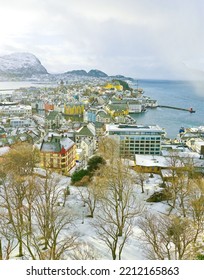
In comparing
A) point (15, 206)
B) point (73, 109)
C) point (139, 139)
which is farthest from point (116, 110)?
point (15, 206)

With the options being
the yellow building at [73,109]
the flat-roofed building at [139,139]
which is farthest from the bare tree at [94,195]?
the yellow building at [73,109]

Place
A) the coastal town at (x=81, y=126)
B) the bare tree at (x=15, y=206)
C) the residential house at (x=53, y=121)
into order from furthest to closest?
the residential house at (x=53, y=121), the coastal town at (x=81, y=126), the bare tree at (x=15, y=206)

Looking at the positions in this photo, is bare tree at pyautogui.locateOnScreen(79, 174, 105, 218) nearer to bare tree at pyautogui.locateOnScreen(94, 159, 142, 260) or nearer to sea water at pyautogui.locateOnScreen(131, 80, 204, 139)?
bare tree at pyautogui.locateOnScreen(94, 159, 142, 260)

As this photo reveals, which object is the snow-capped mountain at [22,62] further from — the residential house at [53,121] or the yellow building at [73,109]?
the yellow building at [73,109]

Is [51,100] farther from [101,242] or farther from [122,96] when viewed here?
[101,242]

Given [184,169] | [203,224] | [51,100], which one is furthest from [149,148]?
[51,100]

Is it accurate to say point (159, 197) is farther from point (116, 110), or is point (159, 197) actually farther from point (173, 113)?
point (173, 113)

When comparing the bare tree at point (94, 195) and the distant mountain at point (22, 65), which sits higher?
the distant mountain at point (22, 65)

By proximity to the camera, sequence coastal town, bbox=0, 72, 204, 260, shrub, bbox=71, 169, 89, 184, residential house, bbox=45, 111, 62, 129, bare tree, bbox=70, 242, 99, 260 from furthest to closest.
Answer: residential house, bbox=45, 111, 62, 129
shrub, bbox=71, 169, 89, 184
coastal town, bbox=0, 72, 204, 260
bare tree, bbox=70, 242, 99, 260

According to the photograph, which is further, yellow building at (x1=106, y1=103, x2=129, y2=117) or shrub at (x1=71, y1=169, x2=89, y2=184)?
yellow building at (x1=106, y1=103, x2=129, y2=117)

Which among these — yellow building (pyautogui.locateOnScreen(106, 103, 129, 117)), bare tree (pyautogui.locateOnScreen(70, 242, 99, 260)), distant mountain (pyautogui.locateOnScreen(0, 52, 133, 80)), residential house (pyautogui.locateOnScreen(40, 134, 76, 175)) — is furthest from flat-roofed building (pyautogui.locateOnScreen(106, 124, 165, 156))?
yellow building (pyautogui.locateOnScreen(106, 103, 129, 117))

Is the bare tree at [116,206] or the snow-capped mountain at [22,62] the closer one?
the bare tree at [116,206]
